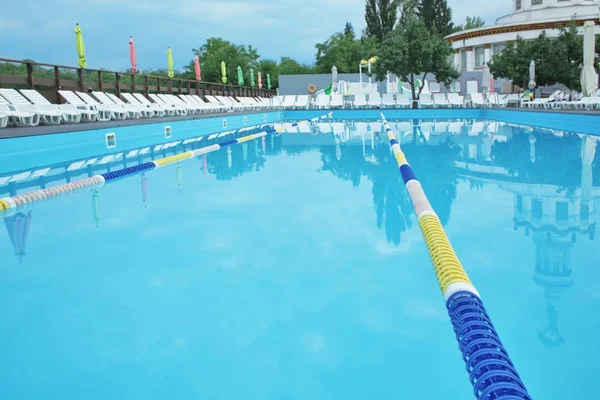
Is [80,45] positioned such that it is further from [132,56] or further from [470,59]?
[470,59]

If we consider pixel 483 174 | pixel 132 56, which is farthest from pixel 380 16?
pixel 483 174

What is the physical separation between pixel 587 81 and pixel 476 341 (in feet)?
46.2

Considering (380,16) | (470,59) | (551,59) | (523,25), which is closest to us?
(551,59)

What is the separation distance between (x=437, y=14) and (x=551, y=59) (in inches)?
1008

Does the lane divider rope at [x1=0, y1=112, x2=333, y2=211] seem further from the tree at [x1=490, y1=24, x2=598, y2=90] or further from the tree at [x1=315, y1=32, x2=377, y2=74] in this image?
the tree at [x1=315, y1=32, x2=377, y2=74]

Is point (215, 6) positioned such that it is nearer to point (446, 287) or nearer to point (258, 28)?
Result: point (258, 28)

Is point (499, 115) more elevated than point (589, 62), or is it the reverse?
point (589, 62)

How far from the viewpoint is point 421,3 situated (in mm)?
42188

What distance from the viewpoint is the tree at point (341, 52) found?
40.7 meters

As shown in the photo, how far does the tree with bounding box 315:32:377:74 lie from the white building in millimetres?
8132

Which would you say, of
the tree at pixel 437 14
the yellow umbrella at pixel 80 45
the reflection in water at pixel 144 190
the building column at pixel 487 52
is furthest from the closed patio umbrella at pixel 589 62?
the tree at pixel 437 14

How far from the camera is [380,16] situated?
1668 inches

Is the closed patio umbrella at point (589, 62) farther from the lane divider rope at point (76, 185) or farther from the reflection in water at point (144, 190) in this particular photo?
the reflection in water at point (144, 190)

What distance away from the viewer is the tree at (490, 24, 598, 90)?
1820 centimetres
